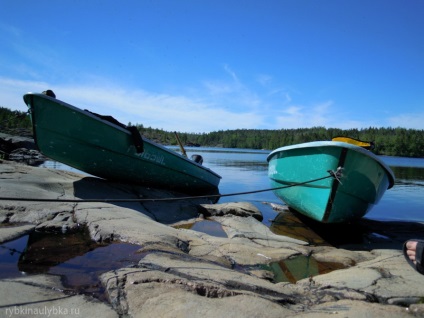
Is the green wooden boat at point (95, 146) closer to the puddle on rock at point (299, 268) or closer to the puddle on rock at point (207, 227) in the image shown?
the puddle on rock at point (207, 227)

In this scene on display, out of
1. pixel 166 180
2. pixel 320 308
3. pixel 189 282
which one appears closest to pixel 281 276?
pixel 320 308

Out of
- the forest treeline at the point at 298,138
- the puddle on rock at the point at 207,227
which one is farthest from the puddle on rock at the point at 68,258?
the forest treeline at the point at 298,138

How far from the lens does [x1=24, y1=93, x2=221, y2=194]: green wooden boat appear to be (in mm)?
6520

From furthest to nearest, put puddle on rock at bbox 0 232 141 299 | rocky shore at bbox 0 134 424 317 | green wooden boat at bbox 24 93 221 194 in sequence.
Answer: green wooden boat at bbox 24 93 221 194
puddle on rock at bbox 0 232 141 299
rocky shore at bbox 0 134 424 317

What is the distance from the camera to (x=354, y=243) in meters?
6.05

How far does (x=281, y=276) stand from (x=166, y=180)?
6.01 meters

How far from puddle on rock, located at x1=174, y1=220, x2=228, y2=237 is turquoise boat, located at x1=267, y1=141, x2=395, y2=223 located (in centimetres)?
158

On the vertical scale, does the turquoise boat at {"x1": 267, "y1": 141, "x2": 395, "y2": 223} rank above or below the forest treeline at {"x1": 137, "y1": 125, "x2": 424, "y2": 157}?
below

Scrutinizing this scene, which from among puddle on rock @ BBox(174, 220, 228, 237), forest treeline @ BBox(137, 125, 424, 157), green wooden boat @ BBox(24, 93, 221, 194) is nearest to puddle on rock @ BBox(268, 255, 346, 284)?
puddle on rock @ BBox(174, 220, 228, 237)

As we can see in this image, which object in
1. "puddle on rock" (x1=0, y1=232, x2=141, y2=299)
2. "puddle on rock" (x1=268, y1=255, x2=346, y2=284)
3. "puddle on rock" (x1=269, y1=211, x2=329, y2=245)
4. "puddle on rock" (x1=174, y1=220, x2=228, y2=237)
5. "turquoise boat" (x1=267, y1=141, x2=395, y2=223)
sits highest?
"turquoise boat" (x1=267, y1=141, x2=395, y2=223)

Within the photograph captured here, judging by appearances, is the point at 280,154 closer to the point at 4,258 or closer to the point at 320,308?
the point at 320,308

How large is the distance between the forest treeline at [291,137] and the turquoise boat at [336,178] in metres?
50.3

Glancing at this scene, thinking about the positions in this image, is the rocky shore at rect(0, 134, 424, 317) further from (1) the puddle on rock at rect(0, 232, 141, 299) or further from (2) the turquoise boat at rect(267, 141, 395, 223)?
(2) the turquoise boat at rect(267, 141, 395, 223)

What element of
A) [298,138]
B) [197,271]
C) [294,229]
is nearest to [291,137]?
[298,138]
